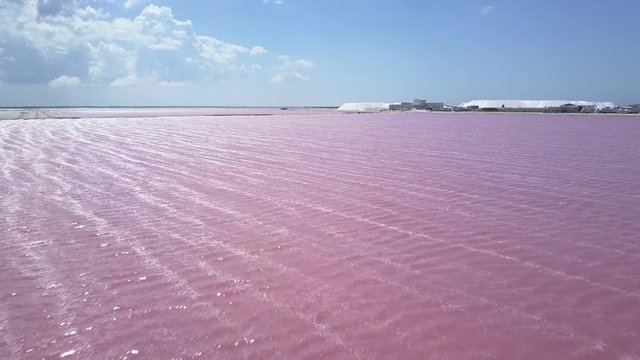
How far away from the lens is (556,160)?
14.2 metres

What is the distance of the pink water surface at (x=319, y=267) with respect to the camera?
3.58 m

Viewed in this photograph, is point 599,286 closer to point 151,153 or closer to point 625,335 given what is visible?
point 625,335

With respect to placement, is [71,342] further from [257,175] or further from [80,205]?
[257,175]

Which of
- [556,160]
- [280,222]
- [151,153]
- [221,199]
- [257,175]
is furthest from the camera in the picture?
[151,153]

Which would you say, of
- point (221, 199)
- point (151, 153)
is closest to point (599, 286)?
point (221, 199)

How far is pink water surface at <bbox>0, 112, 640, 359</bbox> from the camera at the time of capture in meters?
3.58

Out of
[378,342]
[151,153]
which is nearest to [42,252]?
[378,342]

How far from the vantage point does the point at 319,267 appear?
5074 millimetres

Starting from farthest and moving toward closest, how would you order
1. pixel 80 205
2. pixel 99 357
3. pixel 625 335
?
1. pixel 80 205
2. pixel 625 335
3. pixel 99 357

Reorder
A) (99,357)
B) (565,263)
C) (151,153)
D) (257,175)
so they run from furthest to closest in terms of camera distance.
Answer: (151,153) < (257,175) < (565,263) < (99,357)

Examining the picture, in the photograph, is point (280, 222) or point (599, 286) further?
point (280, 222)

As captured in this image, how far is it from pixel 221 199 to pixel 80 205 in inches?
94.6

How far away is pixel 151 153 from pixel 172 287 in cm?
1192

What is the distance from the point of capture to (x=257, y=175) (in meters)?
11.2
